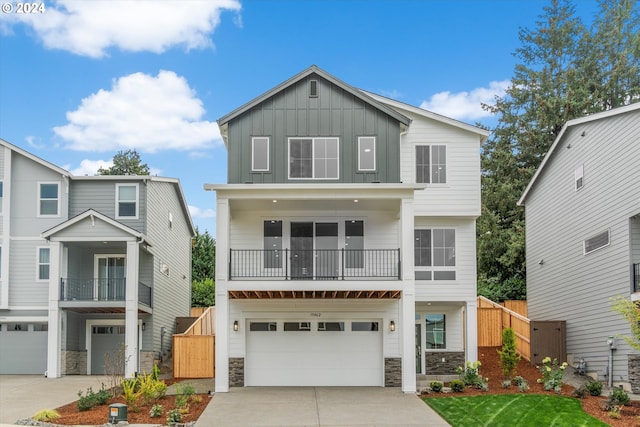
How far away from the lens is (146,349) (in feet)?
90.6

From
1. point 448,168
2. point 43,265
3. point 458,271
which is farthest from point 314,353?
point 43,265

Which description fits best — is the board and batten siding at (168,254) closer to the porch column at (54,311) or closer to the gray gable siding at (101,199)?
the gray gable siding at (101,199)

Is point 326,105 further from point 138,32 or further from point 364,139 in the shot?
point 138,32

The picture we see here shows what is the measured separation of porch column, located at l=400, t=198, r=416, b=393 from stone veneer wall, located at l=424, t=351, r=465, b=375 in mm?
2942

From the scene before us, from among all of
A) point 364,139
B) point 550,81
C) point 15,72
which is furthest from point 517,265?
point 15,72

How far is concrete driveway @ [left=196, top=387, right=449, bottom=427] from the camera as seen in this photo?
17.0 metres

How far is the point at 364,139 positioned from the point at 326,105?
62.7 inches

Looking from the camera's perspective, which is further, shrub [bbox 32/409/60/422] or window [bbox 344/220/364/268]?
window [bbox 344/220/364/268]

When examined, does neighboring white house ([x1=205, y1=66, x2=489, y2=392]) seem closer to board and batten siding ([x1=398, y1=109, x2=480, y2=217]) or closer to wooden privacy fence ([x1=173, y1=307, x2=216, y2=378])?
board and batten siding ([x1=398, y1=109, x2=480, y2=217])

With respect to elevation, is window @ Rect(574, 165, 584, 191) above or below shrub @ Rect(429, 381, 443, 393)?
above

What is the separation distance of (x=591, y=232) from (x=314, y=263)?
866cm

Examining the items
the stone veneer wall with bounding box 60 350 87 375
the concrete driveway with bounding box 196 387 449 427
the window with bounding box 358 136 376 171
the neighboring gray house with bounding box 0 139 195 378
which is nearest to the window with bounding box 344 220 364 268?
the window with bounding box 358 136 376 171

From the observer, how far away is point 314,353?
75.6 feet

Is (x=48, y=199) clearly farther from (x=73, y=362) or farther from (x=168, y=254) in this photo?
(x=73, y=362)
